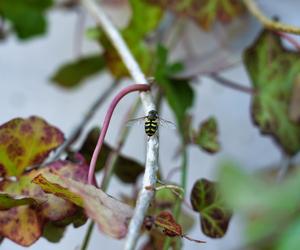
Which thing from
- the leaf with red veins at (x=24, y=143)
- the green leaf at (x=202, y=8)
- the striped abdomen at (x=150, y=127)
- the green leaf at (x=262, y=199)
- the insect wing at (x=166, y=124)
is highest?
the green leaf at (x=202, y=8)

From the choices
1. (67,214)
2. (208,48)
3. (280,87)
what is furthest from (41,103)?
(67,214)

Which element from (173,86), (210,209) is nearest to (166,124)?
(210,209)

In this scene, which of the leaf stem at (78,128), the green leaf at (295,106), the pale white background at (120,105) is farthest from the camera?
the pale white background at (120,105)

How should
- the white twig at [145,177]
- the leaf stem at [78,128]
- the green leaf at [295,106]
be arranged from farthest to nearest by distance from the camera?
the green leaf at [295,106] < the leaf stem at [78,128] < the white twig at [145,177]

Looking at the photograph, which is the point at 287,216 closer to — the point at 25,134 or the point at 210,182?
the point at 210,182

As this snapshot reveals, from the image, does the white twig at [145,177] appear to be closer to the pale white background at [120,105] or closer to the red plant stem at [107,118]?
the red plant stem at [107,118]

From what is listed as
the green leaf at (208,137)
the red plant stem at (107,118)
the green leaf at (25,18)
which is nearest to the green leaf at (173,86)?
the green leaf at (208,137)

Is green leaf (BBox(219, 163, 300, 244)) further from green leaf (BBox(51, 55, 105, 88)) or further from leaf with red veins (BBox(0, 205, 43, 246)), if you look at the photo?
green leaf (BBox(51, 55, 105, 88))
